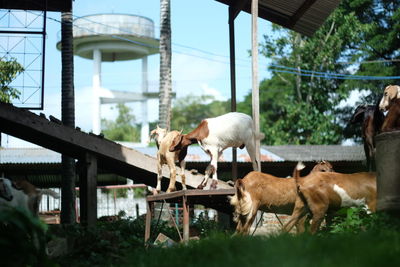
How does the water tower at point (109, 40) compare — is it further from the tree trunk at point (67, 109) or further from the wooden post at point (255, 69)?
the wooden post at point (255, 69)

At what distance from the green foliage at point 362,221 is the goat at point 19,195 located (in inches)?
160

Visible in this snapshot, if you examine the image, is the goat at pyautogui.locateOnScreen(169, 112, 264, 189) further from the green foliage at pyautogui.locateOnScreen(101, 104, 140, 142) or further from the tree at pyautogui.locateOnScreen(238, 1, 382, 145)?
the green foliage at pyautogui.locateOnScreen(101, 104, 140, 142)

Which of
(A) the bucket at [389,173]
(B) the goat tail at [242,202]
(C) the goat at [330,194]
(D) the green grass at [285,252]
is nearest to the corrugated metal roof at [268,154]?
(B) the goat tail at [242,202]

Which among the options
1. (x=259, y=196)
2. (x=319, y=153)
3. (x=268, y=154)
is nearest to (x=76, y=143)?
(x=259, y=196)

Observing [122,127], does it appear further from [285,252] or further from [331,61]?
[285,252]

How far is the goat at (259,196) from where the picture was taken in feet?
35.7

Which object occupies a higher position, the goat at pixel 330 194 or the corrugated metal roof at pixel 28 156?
the corrugated metal roof at pixel 28 156

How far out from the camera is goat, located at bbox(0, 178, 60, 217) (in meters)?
9.53

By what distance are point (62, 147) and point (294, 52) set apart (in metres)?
25.6

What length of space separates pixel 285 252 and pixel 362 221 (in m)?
2.98

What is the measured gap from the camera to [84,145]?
13.1 meters

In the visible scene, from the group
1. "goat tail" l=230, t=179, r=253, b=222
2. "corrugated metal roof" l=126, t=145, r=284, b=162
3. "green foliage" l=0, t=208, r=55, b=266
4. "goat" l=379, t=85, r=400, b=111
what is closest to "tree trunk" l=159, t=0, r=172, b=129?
"corrugated metal roof" l=126, t=145, r=284, b=162

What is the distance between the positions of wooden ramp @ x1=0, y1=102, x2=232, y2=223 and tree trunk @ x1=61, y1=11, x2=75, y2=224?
2127 mm

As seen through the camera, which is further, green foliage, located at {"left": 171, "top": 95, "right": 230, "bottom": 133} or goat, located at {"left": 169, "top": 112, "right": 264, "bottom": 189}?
green foliage, located at {"left": 171, "top": 95, "right": 230, "bottom": 133}
